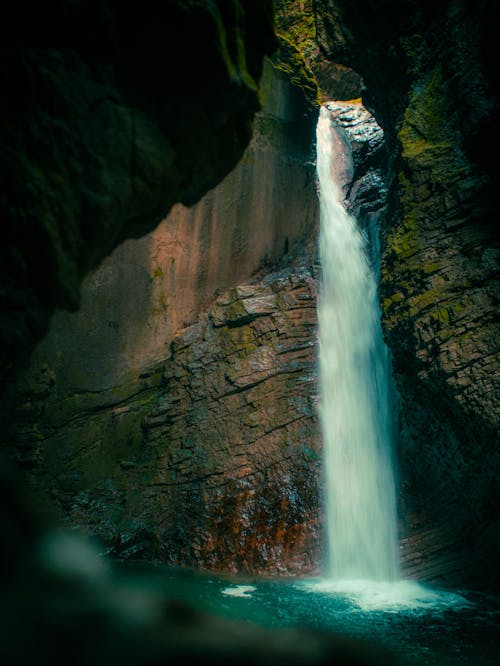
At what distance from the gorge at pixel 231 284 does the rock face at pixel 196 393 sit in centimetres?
5

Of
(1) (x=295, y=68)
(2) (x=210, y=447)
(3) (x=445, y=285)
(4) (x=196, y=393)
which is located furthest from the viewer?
(1) (x=295, y=68)

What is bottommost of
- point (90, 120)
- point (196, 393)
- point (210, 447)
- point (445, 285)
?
point (210, 447)

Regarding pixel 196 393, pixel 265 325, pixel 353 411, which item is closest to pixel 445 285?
pixel 353 411

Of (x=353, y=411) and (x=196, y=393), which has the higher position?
(x=196, y=393)

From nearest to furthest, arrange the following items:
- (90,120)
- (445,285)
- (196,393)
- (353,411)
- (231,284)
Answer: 1. (90,120)
2. (445,285)
3. (196,393)
4. (353,411)
5. (231,284)

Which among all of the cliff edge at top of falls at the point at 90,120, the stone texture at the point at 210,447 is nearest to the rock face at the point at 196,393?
the stone texture at the point at 210,447

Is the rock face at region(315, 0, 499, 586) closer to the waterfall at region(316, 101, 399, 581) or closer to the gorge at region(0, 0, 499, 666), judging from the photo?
the gorge at region(0, 0, 499, 666)

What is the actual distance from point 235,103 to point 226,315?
7.63 metres

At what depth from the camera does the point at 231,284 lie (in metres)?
12.7

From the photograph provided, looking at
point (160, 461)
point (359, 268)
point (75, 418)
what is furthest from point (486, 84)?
point (75, 418)

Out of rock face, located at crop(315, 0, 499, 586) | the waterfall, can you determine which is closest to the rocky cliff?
rock face, located at crop(315, 0, 499, 586)

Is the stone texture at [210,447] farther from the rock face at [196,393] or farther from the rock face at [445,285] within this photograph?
the rock face at [445,285]

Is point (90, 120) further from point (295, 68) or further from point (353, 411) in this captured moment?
point (295, 68)

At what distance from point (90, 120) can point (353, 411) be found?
9742 mm
